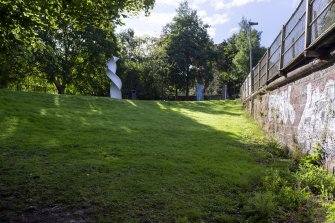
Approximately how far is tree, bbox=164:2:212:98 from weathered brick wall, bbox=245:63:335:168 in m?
37.9

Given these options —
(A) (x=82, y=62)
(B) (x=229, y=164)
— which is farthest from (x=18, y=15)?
(A) (x=82, y=62)

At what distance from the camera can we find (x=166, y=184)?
6.43 m

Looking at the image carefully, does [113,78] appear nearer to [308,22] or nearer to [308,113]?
[308,113]

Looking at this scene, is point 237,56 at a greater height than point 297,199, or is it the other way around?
point 237,56

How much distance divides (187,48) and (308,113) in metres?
42.2

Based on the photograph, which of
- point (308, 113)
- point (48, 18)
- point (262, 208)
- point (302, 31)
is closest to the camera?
point (262, 208)

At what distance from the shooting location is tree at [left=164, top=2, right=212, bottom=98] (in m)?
48.5

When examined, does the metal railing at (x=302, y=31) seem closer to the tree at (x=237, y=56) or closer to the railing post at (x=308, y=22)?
the railing post at (x=308, y=22)

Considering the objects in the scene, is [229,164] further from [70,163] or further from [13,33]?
[13,33]

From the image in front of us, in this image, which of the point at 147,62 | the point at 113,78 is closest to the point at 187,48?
the point at 147,62

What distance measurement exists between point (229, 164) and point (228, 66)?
52.1 metres

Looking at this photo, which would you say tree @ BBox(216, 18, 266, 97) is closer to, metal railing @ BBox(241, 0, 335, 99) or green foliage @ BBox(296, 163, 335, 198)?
metal railing @ BBox(241, 0, 335, 99)

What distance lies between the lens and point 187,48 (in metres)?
48.5

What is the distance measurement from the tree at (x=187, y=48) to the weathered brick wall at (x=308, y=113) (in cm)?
3785
